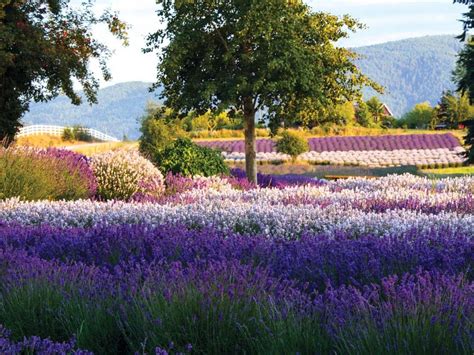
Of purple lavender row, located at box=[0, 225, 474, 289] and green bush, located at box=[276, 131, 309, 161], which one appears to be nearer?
purple lavender row, located at box=[0, 225, 474, 289]

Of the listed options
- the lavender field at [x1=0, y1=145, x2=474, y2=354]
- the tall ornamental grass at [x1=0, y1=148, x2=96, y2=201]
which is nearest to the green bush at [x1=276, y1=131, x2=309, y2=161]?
the tall ornamental grass at [x1=0, y1=148, x2=96, y2=201]

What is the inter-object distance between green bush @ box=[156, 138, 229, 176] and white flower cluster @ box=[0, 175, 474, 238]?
569 centimetres

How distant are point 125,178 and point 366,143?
3286 cm

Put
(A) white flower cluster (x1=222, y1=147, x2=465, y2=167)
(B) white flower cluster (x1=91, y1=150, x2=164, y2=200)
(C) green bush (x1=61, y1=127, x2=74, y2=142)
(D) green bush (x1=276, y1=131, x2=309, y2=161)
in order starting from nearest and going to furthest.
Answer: (B) white flower cluster (x1=91, y1=150, x2=164, y2=200), (D) green bush (x1=276, y1=131, x2=309, y2=161), (A) white flower cluster (x1=222, y1=147, x2=465, y2=167), (C) green bush (x1=61, y1=127, x2=74, y2=142)

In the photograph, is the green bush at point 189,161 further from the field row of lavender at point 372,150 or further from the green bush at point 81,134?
the green bush at point 81,134

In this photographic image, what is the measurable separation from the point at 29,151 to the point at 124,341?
9.99 meters

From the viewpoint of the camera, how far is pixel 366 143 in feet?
149

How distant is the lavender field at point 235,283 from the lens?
146 inches

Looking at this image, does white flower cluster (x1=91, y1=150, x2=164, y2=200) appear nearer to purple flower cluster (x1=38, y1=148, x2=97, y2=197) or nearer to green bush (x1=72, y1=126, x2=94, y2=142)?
purple flower cluster (x1=38, y1=148, x2=97, y2=197)

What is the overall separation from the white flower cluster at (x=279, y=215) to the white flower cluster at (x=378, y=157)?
84.2 feet

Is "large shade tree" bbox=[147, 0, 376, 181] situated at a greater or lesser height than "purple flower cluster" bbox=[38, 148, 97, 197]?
greater

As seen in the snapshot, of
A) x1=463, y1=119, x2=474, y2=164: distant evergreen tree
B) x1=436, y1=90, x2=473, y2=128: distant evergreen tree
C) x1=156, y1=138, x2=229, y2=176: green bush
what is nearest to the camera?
x1=156, y1=138, x2=229, y2=176: green bush

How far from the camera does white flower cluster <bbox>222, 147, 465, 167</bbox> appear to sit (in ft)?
123

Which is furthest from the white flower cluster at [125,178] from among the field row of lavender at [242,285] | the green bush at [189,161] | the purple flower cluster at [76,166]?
the field row of lavender at [242,285]
